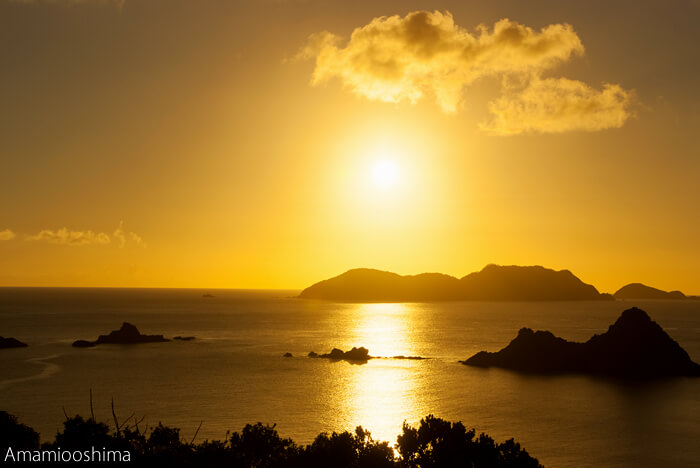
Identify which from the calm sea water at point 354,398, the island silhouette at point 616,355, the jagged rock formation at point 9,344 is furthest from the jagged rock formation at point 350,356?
the jagged rock formation at point 9,344

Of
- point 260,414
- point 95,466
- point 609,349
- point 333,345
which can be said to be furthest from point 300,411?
point 333,345

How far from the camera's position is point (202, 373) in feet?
355

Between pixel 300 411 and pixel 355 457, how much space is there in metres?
43.0

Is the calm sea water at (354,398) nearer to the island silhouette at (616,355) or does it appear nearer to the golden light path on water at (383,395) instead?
the golden light path on water at (383,395)

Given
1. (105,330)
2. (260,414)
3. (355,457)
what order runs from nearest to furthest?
(355,457), (260,414), (105,330)

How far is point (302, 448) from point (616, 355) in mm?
97005

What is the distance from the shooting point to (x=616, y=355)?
377 feet

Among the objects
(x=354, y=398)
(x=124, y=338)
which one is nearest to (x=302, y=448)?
(x=354, y=398)

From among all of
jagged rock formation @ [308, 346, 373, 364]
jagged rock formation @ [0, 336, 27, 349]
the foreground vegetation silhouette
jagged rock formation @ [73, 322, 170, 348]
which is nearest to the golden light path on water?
jagged rock formation @ [308, 346, 373, 364]

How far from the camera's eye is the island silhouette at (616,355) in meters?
112

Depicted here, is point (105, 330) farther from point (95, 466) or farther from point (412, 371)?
point (95, 466)

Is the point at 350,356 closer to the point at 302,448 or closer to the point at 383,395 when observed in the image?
the point at 383,395

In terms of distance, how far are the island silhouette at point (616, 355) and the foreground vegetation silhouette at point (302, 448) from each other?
82.3m

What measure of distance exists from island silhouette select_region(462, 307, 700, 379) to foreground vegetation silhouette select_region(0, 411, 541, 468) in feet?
270
